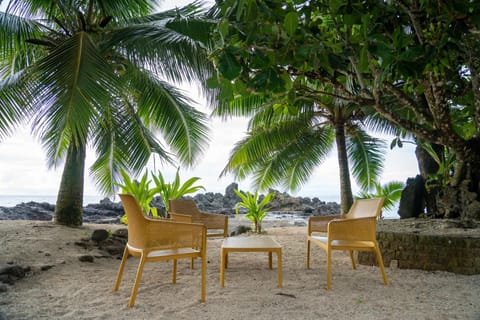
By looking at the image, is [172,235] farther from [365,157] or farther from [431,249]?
[365,157]

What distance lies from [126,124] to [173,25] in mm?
1931

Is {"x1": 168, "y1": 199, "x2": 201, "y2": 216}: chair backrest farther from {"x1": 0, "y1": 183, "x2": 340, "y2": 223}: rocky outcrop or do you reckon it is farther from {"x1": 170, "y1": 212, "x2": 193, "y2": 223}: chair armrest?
{"x1": 0, "y1": 183, "x2": 340, "y2": 223}: rocky outcrop

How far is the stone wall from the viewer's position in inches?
140

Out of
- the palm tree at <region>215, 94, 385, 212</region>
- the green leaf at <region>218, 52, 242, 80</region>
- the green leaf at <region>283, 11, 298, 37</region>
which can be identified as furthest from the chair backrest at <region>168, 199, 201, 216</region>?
the palm tree at <region>215, 94, 385, 212</region>

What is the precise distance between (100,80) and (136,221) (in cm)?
219

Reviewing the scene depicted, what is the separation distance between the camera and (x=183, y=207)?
190 inches

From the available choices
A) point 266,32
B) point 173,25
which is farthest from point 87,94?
point 266,32

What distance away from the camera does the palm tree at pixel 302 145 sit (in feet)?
26.6

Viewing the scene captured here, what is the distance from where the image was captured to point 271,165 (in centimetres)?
939

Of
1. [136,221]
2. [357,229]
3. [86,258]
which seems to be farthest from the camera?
[86,258]

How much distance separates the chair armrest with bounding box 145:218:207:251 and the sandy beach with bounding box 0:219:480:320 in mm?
442

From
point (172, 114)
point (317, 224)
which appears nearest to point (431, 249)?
point (317, 224)

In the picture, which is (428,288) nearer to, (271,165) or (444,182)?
(444,182)

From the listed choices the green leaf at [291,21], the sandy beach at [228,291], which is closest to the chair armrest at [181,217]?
the sandy beach at [228,291]
